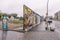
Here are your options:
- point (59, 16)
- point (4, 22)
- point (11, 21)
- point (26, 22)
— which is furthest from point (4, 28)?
point (59, 16)

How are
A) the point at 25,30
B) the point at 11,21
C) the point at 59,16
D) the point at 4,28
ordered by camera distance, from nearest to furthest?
the point at 25,30, the point at 4,28, the point at 11,21, the point at 59,16

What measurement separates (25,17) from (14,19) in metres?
21.7

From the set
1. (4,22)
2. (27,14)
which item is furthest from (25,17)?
(4,22)

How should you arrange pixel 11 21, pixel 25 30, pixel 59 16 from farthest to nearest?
pixel 59 16 → pixel 11 21 → pixel 25 30

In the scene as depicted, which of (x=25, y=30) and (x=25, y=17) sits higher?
(x=25, y=17)

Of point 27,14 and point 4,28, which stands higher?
point 27,14

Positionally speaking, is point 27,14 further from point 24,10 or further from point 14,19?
point 14,19

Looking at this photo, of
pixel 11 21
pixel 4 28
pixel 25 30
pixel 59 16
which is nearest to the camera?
pixel 25 30

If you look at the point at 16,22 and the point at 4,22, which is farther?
the point at 16,22

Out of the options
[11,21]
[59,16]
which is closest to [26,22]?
[11,21]

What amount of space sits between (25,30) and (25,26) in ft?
1.69

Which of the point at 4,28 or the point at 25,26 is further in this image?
the point at 4,28

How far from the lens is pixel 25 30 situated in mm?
23266

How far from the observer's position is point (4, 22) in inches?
1006
